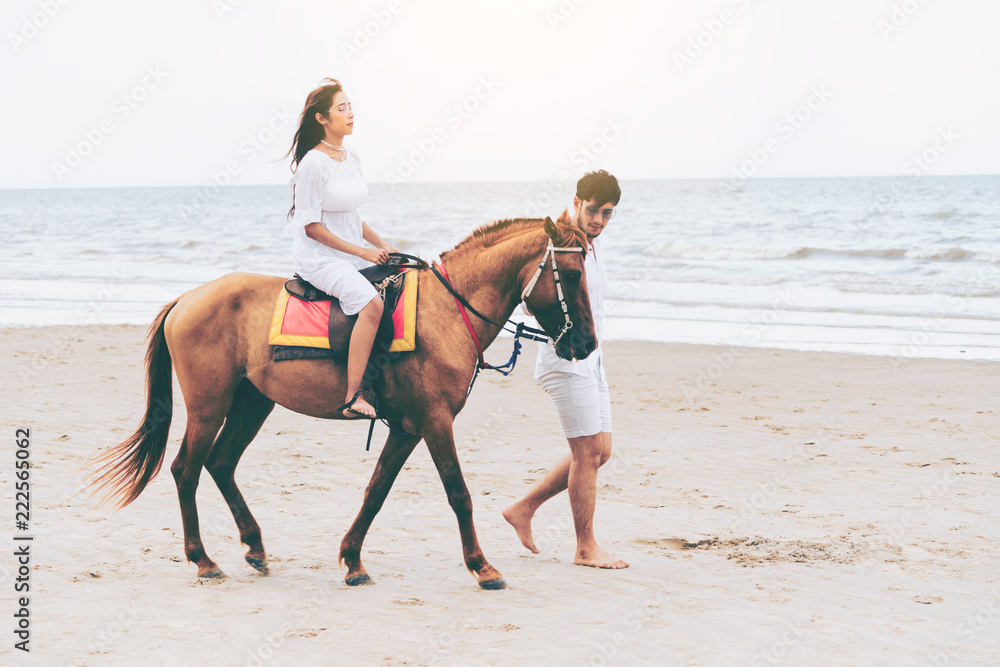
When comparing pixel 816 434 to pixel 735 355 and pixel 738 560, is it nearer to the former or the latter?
pixel 738 560

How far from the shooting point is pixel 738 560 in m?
4.77

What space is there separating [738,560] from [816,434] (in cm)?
330

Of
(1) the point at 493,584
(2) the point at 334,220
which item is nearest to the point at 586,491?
(1) the point at 493,584

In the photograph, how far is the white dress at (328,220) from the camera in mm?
4262

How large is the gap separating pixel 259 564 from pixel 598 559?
1.85 m

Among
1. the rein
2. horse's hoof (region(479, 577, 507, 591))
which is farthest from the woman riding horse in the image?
horse's hoof (region(479, 577, 507, 591))

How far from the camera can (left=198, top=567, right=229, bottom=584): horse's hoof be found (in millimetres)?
4412

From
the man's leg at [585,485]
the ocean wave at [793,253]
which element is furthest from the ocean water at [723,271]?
the man's leg at [585,485]

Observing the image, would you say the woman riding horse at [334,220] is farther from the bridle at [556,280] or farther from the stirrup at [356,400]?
the bridle at [556,280]

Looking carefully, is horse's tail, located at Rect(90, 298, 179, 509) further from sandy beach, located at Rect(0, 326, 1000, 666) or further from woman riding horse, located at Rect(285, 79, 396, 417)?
woman riding horse, located at Rect(285, 79, 396, 417)

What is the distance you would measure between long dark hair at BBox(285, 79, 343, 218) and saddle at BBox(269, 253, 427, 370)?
44cm

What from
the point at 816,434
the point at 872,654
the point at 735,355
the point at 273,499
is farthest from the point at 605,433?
the point at 735,355

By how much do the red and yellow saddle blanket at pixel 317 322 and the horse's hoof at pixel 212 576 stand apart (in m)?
1.23

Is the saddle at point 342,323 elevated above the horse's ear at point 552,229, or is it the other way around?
the horse's ear at point 552,229
